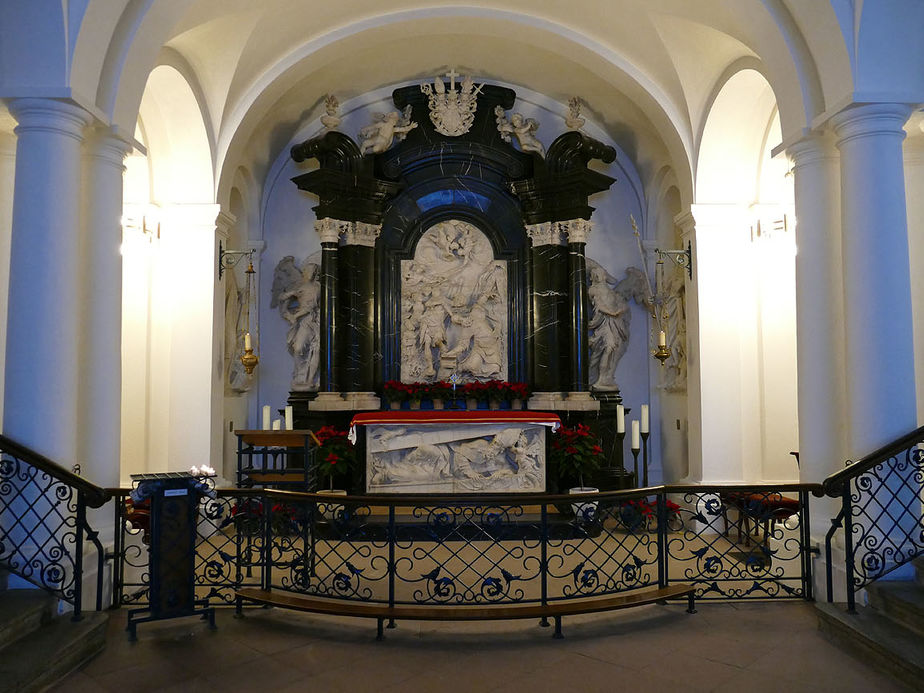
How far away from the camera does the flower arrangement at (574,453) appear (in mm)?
9375

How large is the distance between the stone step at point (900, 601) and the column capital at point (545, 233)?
6.64m

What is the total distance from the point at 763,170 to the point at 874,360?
3.97m

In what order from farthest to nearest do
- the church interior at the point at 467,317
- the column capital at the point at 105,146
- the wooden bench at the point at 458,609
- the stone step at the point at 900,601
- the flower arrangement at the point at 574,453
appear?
the flower arrangement at the point at 574,453 → the column capital at the point at 105,146 → the church interior at the point at 467,317 → the wooden bench at the point at 458,609 → the stone step at the point at 900,601

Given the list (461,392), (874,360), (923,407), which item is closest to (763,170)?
(923,407)

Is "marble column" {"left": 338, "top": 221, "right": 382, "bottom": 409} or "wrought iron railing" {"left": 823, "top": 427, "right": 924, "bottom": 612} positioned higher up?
"marble column" {"left": 338, "top": 221, "right": 382, "bottom": 409}

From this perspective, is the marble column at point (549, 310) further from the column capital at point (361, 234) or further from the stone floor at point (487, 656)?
the stone floor at point (487, 656)

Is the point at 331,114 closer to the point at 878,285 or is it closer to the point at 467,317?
the point at 467,317

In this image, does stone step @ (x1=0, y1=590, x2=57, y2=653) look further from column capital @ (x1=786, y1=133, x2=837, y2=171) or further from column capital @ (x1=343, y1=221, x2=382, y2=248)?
column capital @ (x1=786, y1=133, x2=837, y2=171)

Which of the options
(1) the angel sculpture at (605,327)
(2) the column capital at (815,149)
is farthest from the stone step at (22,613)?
(1) the angel sculpture at (605,327)

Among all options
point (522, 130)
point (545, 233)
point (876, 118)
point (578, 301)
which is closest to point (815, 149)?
point (876, 118)

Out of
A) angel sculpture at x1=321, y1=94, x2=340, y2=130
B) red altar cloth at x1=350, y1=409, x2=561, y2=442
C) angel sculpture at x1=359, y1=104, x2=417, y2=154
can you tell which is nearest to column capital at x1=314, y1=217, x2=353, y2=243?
angel sculpture at x1=359, y1=104, x2=417, y2=154

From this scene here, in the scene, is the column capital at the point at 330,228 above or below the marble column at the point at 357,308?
above

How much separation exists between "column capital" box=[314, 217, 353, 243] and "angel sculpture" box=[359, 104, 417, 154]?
113 cm

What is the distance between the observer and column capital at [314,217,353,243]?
10727 mm
